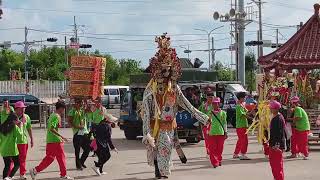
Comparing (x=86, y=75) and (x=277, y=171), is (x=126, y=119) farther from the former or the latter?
(x=277, y=171)

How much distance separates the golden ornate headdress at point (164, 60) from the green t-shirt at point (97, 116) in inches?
83.3

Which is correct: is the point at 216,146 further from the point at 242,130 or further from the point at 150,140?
the point at 150,140

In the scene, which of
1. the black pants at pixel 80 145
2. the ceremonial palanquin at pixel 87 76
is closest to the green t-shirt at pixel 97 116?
the black pants at pixel 80 145

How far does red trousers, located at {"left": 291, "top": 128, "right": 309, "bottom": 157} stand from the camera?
49.5 feet

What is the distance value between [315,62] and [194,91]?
13.2 ft

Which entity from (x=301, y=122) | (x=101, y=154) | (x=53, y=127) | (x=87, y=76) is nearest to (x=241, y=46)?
(x=87, y=76)

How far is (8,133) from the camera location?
38.4ft

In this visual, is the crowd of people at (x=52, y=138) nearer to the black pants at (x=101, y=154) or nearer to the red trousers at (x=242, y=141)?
the black pants at (x=101, y=154)

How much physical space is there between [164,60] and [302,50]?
26.5ft

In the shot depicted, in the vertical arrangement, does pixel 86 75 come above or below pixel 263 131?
above

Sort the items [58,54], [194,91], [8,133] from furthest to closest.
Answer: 1. [58,54]
2. [194,91]
3. [8,133]

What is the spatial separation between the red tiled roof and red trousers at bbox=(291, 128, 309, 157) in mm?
3961

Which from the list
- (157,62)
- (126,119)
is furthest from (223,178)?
(126,119)

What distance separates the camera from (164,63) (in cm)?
1219
